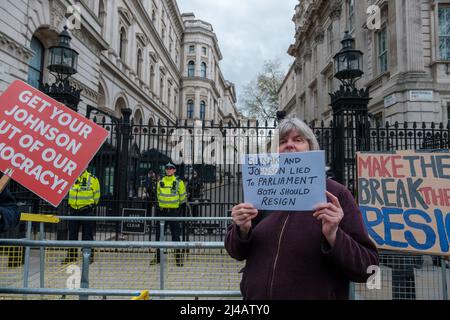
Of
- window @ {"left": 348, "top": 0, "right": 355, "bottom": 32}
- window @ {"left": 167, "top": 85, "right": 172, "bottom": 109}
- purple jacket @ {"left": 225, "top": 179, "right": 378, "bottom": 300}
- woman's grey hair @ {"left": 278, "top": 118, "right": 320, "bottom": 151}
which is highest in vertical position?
window @ {"left": 167, "top": 85, "right": 172, "bottom": 109}

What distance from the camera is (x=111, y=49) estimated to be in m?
23.7

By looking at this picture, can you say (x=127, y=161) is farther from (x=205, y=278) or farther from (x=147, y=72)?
(x=147, y=72)

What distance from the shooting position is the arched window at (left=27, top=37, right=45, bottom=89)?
44.8ft

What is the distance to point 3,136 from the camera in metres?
2.65

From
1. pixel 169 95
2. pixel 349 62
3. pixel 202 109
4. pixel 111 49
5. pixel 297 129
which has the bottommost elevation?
pixel 297 129

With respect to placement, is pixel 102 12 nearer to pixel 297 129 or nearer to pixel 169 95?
pixel 169 95

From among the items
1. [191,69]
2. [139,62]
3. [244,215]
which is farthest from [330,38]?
[191,69]

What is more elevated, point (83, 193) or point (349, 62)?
point (349, 62)

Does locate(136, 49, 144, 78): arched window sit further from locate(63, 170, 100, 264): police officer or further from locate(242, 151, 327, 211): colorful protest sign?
locate(242, 151, 327, 211): colorful protest sign

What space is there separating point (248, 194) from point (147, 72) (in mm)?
34788

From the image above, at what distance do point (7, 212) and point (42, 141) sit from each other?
25.6 inches

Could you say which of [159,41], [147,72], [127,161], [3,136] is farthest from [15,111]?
[159,41]

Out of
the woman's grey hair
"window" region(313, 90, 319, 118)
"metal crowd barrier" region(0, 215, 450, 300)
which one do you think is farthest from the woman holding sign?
"window" region(313, 90, 319, 118)

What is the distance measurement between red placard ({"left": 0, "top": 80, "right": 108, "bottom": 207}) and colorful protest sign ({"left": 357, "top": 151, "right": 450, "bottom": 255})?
2.80 metres
